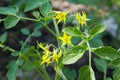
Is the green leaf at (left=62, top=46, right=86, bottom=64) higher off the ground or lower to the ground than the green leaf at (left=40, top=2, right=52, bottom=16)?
lower

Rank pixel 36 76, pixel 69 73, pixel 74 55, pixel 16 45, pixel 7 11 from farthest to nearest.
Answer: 1. pixel 16 45
2. pixel 36 76
3. pixel 69 73
4. pixel 7 11
5. pixel 74 55

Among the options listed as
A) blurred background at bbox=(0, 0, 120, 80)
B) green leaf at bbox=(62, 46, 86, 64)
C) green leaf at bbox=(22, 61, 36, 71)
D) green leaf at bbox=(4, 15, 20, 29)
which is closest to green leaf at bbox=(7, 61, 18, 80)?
green leaf at bbox=(22, 61, 36, 71)

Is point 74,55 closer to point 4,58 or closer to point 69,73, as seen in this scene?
point 69,73

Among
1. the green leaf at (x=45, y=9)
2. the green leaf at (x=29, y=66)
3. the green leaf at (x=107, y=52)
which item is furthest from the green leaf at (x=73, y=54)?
the green leaf at (x=29, y=66)

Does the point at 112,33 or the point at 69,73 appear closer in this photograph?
the point at 69,73

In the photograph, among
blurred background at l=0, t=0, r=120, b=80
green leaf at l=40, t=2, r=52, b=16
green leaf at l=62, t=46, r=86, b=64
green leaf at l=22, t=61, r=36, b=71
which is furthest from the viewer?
blurred background at l=0, t=0, r=120, b=80

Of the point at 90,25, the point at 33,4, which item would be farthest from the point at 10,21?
the point at 90,25

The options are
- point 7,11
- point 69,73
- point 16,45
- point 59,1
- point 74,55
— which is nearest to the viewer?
point 74,55

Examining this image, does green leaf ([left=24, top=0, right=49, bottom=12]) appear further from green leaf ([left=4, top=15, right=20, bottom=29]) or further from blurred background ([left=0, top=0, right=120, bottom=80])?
blurred background ([left=0, top=0, right=120, bottom=80])

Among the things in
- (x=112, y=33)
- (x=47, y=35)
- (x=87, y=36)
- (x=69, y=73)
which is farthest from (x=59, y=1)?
(x=87, y=36)
